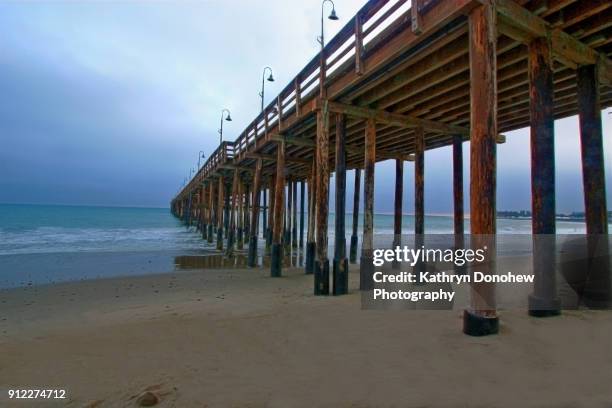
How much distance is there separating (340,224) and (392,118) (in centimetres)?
333

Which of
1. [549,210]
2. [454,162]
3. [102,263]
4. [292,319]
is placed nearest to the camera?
[549,210]

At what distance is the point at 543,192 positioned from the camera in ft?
15.1

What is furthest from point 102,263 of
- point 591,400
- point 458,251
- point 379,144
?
point 591,400

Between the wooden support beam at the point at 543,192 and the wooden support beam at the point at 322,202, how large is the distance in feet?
14.1

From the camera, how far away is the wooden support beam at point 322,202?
787 cm

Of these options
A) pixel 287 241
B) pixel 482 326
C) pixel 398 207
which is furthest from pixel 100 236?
pixel 482 326

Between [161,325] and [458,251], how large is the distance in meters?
7.53

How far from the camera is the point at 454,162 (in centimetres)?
1005

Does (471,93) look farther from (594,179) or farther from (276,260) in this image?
(276,260)

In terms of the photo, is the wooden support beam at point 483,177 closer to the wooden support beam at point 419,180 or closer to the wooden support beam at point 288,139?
the wooden support beam at point 419,180

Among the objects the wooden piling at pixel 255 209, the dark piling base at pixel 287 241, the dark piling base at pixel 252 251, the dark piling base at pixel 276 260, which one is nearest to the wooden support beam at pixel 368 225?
the dark piling base at pixel 276 260

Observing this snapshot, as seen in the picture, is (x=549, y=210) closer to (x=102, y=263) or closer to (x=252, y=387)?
(x=252, y=387)

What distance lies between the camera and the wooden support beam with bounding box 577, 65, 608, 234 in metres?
5.32

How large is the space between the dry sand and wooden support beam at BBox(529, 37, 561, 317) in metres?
0.38
